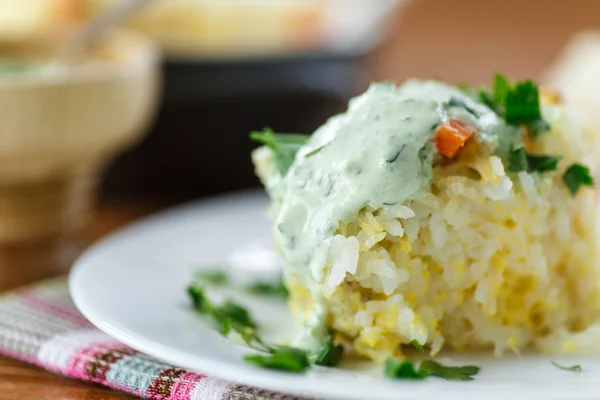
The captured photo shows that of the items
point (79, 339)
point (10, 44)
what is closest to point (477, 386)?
point (79, 339)

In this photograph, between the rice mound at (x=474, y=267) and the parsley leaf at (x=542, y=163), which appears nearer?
the rice mound at (x=474, y=267)

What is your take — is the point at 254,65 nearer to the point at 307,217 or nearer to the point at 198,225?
the point at 198,225

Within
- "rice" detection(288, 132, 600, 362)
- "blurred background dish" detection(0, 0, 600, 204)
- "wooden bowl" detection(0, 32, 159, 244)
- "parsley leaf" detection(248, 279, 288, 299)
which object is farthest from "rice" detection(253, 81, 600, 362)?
"blurred background dish" detection(0, 0, 600, 204)

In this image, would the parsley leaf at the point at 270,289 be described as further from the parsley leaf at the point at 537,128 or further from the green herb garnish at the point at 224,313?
the parsley leaf at the point at 537,128

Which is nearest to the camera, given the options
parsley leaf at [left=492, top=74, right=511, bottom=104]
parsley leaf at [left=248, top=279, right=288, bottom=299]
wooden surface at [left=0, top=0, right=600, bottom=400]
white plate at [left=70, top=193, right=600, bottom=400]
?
white plate at [left=70, top=193, right=600, bottom=400]

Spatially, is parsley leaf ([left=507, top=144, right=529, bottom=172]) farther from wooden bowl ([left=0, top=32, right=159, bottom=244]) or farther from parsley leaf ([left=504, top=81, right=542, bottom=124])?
wooden bowl ([left=0, top=32, right=159, bottom=244])

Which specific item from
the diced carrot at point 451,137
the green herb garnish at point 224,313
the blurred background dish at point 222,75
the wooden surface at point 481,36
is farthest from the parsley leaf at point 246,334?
the wooden surface at point 481,36
